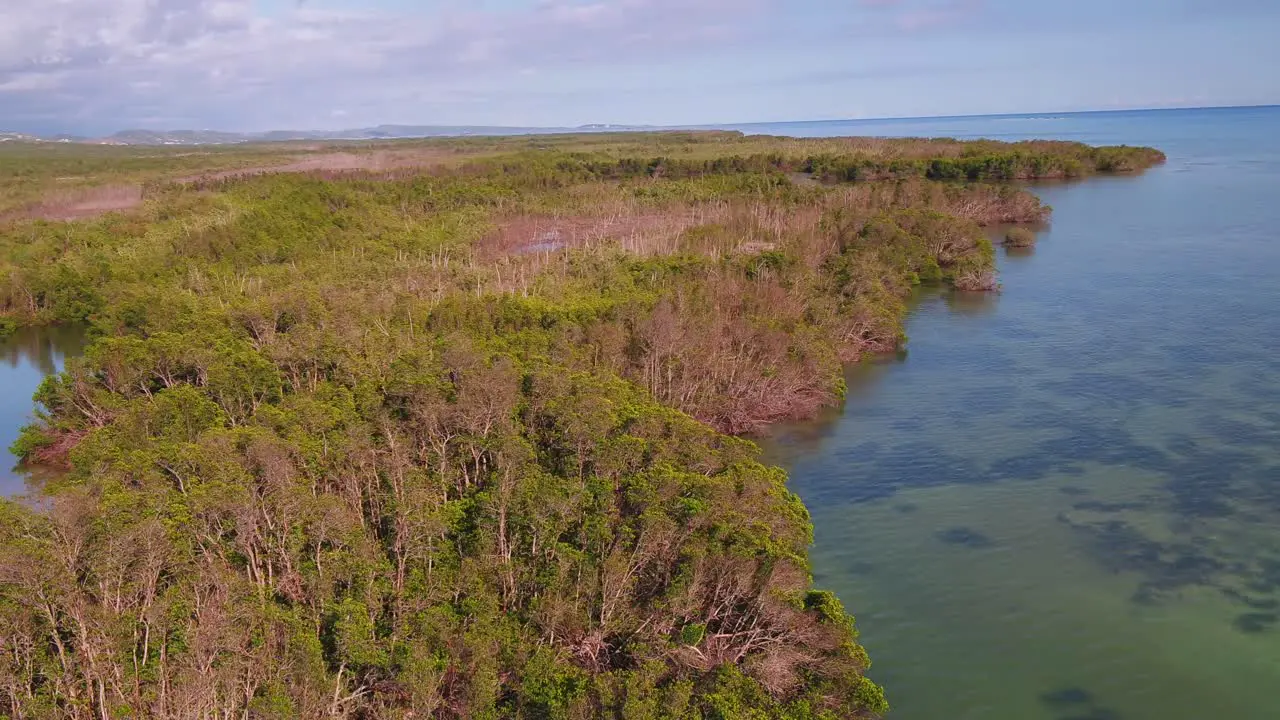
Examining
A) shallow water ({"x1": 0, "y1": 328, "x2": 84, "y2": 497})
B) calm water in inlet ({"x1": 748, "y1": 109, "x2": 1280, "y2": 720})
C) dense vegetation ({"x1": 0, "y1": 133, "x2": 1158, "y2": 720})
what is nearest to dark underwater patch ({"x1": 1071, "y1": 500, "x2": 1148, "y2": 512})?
calm water in inlet ({"x1": 748, "y1": 109, "x2": 1280, "y2": 720})

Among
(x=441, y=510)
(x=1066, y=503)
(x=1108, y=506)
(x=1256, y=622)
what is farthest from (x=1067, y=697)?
(x=441, y=510)

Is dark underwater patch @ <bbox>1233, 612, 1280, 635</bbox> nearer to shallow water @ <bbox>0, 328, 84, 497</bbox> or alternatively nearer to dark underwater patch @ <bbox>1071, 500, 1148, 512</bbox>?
dark underwater patch @ <bbox>1071, 500, 1148, 512</bbox>

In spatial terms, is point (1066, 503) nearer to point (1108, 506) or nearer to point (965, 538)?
point (1108, 506)

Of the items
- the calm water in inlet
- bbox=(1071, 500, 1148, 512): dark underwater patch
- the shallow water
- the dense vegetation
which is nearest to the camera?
the dense vegetation

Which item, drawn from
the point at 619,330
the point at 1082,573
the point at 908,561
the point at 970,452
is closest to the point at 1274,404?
the point at 970,452

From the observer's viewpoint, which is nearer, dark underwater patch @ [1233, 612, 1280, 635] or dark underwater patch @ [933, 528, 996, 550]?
dark underwater patch @ [1233, 612, 1280, 635]

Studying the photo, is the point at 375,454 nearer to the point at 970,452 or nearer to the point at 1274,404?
the point at 970,452

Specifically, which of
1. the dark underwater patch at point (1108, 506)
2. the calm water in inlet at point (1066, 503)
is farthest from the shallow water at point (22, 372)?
the dark underwater patch at point (1108, 506)

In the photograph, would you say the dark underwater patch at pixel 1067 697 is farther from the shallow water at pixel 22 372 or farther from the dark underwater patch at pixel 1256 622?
the shallow water at pixel 22 372
